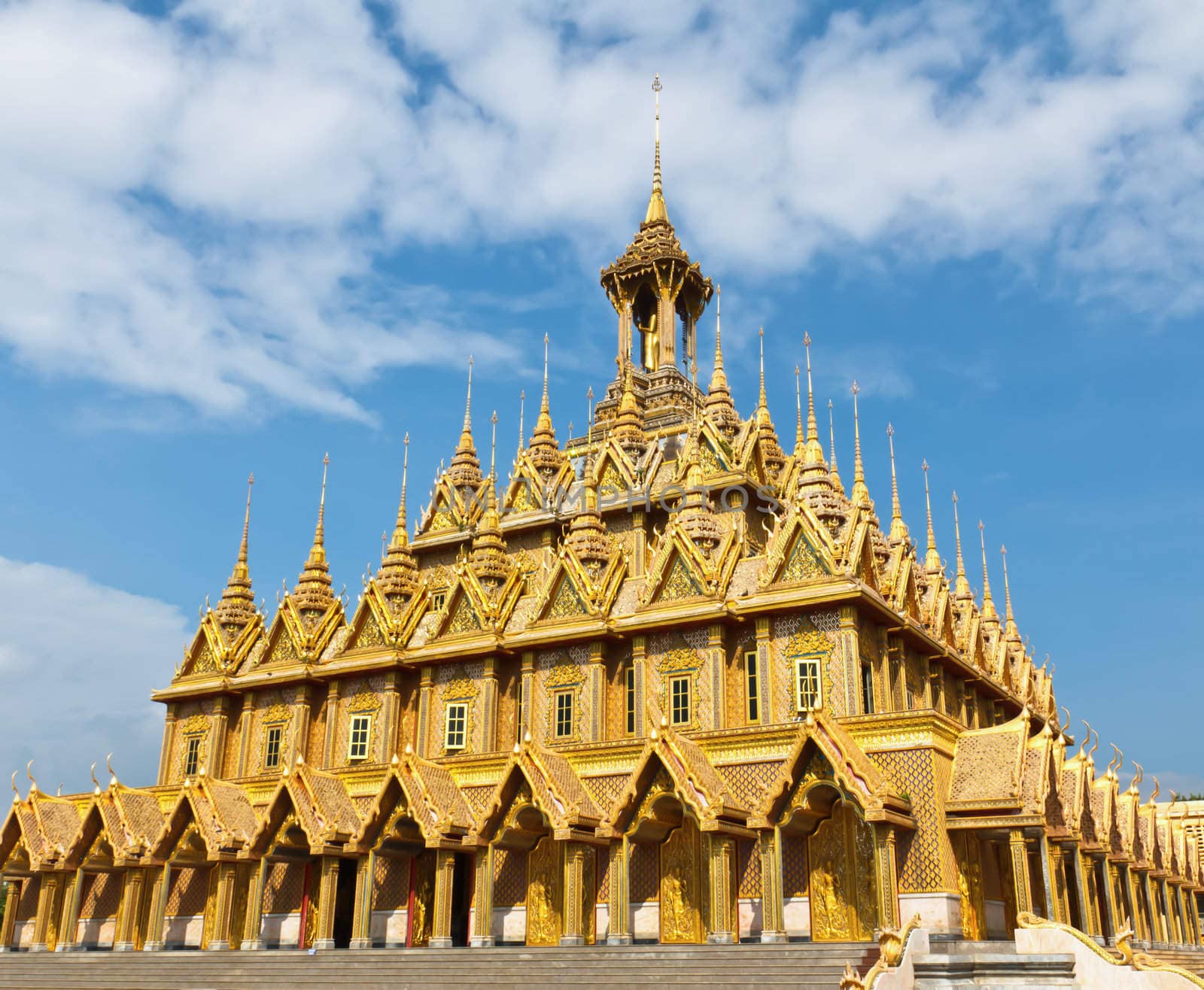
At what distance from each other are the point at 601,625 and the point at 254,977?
11.0 metres

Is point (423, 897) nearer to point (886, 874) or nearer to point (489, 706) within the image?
point (489, 706)

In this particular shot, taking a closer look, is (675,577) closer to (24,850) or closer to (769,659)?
(769,659)

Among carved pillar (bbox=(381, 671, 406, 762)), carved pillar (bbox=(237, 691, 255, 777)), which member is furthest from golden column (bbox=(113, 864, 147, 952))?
carved pillar (bbox=(381, 671, 406, 762))

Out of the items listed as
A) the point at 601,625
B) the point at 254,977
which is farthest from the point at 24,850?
the point at 601,625

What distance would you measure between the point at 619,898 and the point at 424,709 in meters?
10.0

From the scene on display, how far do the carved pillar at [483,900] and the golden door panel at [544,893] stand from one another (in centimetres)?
96

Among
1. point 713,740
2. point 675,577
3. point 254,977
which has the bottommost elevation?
point 254,977

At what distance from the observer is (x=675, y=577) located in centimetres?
3009

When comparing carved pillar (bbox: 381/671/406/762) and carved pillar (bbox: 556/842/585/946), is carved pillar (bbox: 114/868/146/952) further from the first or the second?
carved pillar (bbox: 556/842/585/946)

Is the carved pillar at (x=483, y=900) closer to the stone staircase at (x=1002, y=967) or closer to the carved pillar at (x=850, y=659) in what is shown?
the carved pillar at (x=850, y=659)

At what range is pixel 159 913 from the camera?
30.3 m

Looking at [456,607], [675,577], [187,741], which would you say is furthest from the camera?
[187,741]

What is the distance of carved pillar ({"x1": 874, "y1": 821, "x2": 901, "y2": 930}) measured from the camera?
21984 millimetres

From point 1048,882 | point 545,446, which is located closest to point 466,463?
point 545,446
